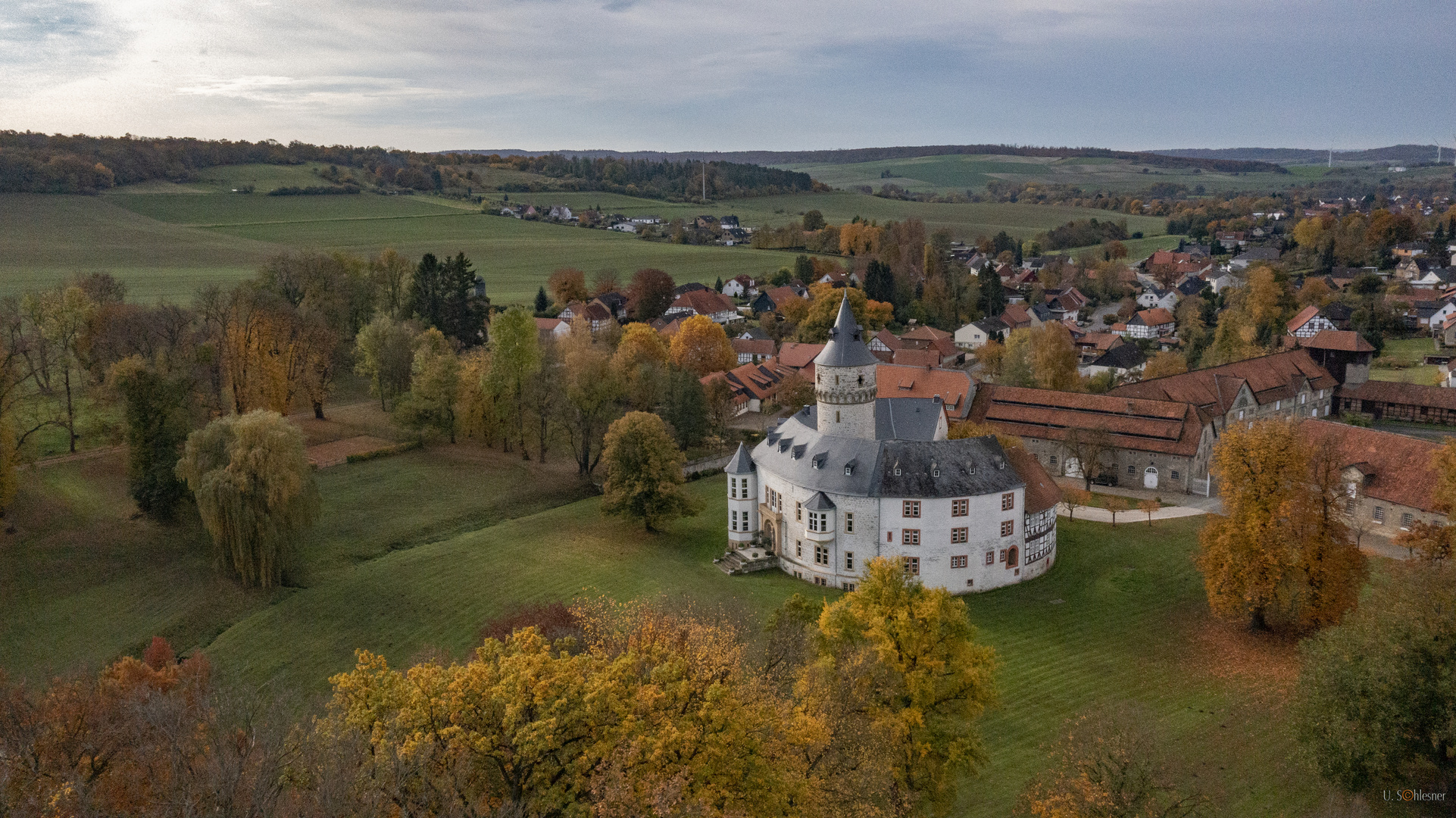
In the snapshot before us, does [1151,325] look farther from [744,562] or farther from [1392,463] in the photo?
[744,562]

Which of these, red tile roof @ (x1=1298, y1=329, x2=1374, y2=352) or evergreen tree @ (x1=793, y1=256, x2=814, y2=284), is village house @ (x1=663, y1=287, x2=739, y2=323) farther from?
red tile roof @ (x1=1298, y1=329, x2=1374, y2=352)

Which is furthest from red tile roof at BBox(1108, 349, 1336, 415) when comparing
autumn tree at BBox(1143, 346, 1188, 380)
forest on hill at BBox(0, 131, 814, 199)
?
forest on hill at BBox(0, 131, 814, 199)

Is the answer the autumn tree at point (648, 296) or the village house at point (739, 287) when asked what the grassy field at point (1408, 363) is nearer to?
the autumn tree at point (648, 296)

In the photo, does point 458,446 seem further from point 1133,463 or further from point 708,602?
point 1133,463

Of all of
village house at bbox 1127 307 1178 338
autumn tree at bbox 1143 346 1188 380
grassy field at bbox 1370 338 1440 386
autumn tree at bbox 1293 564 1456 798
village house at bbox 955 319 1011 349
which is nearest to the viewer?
autumn tree at bbox 1293 564 1456 798

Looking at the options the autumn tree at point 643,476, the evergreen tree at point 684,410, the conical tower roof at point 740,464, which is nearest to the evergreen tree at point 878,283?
the evergreen tree at point 684,410

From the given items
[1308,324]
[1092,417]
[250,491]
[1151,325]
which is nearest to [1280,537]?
[1092,417]

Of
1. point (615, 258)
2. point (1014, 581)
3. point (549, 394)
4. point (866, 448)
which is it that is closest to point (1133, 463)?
point (1014, 581)
